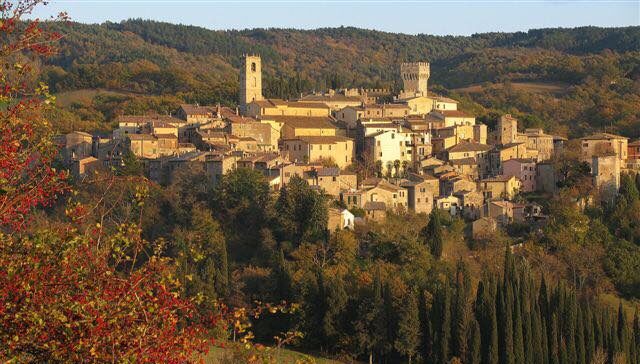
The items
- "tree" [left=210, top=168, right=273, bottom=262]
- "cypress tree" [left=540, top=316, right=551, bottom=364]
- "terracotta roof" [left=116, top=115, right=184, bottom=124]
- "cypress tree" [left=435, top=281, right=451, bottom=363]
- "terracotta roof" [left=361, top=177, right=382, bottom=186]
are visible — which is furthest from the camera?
"terracotta roof" [left=116, top=115, right=184, bottom=124]

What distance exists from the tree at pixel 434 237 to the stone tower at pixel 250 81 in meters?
19.5

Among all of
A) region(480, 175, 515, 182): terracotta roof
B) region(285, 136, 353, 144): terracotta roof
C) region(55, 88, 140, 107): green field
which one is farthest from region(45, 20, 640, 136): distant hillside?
region(480, 175, 515, 182): terracotta roof

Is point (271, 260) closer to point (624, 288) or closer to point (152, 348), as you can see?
point (624, 288)

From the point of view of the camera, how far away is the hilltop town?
41.6 meters

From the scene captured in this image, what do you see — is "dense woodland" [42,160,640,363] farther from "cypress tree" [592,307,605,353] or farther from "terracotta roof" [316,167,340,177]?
"terracotta roof" [316,167,340,177]

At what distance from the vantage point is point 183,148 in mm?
45156

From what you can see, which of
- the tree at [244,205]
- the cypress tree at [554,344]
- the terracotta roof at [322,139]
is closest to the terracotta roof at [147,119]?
the terracotta roof at [322,139]

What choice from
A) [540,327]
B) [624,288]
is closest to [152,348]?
[540,327]

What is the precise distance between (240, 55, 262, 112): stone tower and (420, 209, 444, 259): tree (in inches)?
766

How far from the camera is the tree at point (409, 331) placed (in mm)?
32375

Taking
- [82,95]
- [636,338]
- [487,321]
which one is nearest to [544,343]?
[487,321]

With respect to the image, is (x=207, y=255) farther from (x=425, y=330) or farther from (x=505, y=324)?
Result: (x=505, y=324)

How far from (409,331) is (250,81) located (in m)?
26.6

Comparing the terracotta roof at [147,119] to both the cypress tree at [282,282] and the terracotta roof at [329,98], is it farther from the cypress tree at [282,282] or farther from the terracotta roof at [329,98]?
the cypress tree at [282,282]
